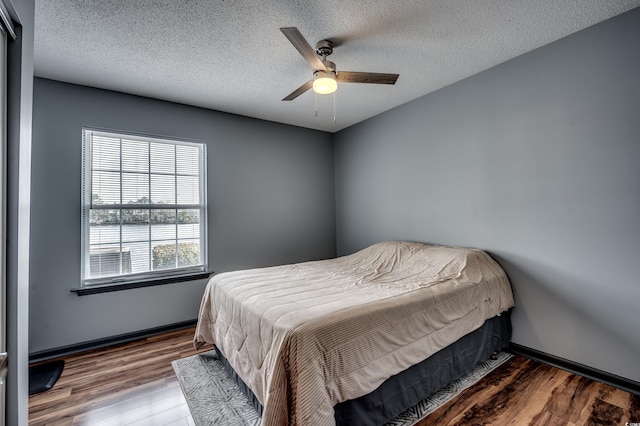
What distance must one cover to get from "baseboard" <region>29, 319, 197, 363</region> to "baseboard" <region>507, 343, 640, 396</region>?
3.41 metres

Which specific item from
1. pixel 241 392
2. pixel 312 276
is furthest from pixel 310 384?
pixel 312 276

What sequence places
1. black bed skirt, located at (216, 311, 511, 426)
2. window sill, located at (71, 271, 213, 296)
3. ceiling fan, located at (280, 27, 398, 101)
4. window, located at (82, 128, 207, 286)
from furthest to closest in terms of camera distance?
window, located at (82, 128, 207, 286) → window sill, located at (71, 271, 213, 296) → ceiling fan, located at (280, 27, 398, 101) → black bed skirt, located at (216, 311, 511, 426)

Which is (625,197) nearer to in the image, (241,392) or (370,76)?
(370,76)

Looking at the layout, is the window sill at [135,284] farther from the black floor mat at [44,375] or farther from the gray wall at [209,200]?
the black floor mat at [44,375]

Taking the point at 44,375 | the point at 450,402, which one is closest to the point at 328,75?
the point at 450,402

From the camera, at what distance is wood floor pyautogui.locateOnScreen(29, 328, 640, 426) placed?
1.80 m

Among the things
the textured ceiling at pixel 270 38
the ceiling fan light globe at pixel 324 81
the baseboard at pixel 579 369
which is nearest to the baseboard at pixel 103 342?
the textured ceiling at pixel 270 38

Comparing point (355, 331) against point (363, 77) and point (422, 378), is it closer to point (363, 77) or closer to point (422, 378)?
point (422, 378)

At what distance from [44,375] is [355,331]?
266 centimetres

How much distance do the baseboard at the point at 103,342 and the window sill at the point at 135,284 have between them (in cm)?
A: 48

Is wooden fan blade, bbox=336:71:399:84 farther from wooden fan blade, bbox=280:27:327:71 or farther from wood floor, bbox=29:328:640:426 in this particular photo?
wood floor, bbox=29:328:640:426

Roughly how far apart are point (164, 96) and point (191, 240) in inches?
65.2

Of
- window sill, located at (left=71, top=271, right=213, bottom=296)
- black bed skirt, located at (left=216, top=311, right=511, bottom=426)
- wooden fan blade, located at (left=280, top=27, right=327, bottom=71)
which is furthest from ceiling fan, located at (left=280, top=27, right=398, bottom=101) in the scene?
window sill, located at (left=71, top=271, right=213, bottom=296)

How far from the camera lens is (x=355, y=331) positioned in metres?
1.59
